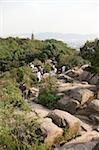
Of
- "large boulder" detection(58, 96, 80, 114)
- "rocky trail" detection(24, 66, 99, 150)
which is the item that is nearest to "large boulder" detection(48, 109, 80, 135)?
"rocky trail" detection(24, 66, 99, 150)

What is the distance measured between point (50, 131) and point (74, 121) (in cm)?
146

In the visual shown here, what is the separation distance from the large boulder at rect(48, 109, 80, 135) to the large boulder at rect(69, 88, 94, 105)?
9.15 feet

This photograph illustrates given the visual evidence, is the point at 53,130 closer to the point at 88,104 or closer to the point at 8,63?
the point at 88,104

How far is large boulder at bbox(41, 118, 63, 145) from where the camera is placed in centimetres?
1195

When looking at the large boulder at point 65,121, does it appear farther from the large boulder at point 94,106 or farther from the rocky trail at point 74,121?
the large boulder at point 94,106

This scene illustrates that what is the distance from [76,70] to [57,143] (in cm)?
1215

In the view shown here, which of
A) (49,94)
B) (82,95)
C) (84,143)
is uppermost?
(82,95)

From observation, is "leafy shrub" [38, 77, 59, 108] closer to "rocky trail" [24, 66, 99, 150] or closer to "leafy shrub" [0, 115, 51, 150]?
"rocky trail" [24, 66, 99, 150]

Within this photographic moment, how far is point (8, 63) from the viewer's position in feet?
113

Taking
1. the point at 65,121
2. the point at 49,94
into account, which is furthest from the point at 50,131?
the point at 49,94

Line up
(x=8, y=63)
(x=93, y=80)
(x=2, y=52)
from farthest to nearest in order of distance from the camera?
(x=2, y=52) → (x=8, y=63) → (x=93, y=80)

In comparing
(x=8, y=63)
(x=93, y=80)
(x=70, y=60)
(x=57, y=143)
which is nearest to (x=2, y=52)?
(x=8, y=63)

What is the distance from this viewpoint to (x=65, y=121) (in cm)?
1311

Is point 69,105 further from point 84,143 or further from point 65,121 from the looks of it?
point 84,143
